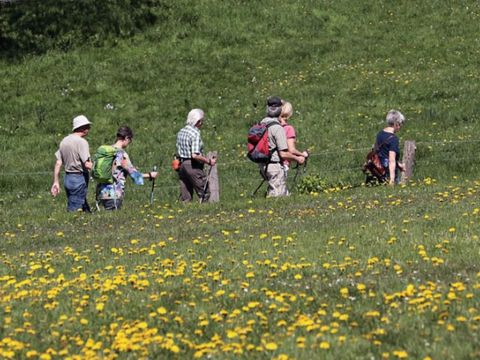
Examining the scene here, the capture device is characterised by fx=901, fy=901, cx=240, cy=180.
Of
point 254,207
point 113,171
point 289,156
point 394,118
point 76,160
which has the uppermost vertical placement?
point 394,118

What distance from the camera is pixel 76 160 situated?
49.1 ft

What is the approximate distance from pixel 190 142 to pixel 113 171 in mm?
1369

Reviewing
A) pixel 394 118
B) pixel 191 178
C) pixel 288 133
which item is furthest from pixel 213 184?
pixel 394 118

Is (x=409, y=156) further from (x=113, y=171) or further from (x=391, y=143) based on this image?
(x=113, y=171)

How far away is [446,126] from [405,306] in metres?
16.4

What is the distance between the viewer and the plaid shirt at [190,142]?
15.1 metres

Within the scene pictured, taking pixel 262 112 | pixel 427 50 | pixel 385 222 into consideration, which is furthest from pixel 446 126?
pixel 385 222

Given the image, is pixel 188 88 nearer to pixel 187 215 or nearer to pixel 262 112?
pixel 262 112

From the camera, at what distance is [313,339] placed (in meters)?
6.84

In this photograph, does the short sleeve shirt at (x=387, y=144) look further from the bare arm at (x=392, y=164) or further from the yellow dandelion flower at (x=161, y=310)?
the yellow dandelion flower at (x=161, y=310)

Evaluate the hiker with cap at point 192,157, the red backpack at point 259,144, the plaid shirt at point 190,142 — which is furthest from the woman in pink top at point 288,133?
the plaid shirt at point 190,142

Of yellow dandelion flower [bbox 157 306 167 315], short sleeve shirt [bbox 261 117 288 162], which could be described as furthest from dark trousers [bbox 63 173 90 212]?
yellow dandelion flower [bbox 157 306 167 315]

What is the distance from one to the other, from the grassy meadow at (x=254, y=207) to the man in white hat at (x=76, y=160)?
1.85 feet

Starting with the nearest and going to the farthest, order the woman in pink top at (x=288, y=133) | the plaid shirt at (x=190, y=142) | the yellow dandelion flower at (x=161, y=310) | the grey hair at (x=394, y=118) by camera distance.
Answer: the yellow dandelion flower at (x=161, y=310) < the woman in pink top at (x=288, y=133) < the plaid shirt at (x=190, y=142) < the grey hair at (x=394, y=118)
